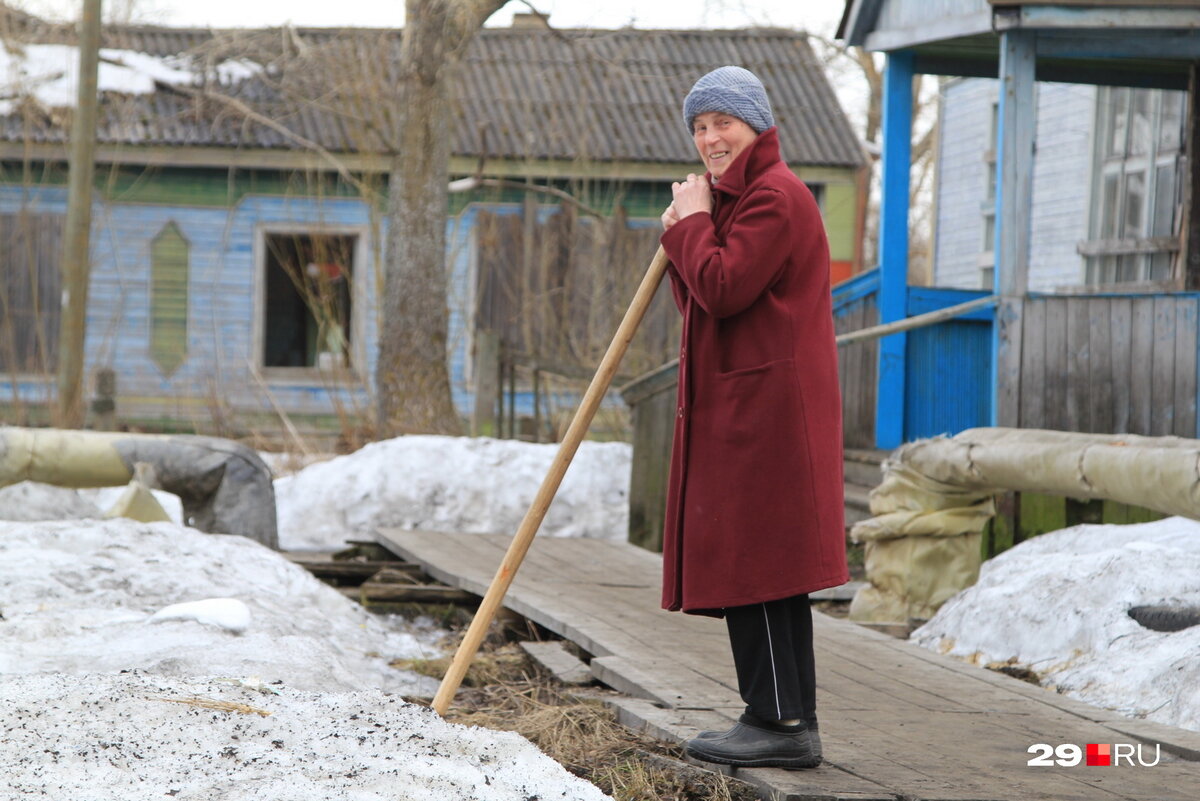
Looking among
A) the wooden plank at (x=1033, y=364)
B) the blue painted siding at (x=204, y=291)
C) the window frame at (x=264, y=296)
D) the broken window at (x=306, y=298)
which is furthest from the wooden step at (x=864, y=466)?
the window frame at (x=264, y=296)

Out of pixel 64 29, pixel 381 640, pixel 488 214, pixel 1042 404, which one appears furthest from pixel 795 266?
pixel 64 29

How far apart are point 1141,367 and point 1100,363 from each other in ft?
0.68

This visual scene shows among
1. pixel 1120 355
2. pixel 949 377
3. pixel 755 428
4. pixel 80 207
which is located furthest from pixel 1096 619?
pixel 80 207

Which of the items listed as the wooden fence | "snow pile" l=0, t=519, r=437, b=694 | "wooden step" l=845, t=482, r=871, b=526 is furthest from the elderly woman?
the wooden fence

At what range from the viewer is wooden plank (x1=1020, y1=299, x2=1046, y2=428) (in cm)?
777

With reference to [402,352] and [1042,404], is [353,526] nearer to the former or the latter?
[402,352]

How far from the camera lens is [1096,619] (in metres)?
5.18

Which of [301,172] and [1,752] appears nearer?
[1,752]

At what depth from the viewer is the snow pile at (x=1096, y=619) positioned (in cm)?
466

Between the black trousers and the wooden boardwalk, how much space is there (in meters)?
0.16

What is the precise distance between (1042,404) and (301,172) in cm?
1009

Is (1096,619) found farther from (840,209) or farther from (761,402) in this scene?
(840,209)

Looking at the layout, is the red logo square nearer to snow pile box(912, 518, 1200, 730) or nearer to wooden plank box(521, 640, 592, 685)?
snow pile box(912, 518, 1200, 730)

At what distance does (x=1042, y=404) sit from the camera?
7.77 metres
